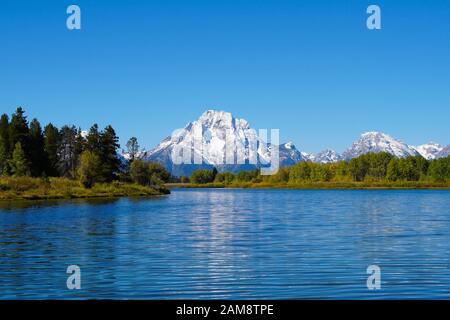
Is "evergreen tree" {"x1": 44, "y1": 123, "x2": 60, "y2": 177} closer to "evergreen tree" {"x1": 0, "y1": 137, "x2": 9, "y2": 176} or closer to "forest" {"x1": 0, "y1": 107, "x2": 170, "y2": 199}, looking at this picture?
"forest" {"x1": 0, "y1": 107, "x2": 170, "y2": 199}

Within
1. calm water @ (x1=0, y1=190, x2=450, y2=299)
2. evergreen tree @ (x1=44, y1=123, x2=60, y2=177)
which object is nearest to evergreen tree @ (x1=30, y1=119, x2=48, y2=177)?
evergreen tree @ (x1=44, y1=123, x2=60, y2=177)

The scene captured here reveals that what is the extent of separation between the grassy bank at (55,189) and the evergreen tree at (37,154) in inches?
487

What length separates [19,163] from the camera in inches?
5197

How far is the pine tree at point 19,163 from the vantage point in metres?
132

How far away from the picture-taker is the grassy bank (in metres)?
113

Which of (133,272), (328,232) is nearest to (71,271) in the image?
(133,272)

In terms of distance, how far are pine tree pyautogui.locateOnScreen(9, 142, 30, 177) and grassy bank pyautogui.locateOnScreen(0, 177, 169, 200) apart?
7514 mm

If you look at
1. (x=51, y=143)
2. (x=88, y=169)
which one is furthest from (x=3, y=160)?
(x=51, y=143)

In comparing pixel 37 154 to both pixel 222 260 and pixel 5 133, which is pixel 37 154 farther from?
pixel 222 260

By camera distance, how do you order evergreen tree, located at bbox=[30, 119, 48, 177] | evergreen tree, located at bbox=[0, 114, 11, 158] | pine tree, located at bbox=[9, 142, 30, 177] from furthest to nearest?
evergreen tree, located at bbox=[30, 119, 48, 177], evergreen tree, located at bbox=[0, 114, 11, 158], pine tree, located at bbox=[9, 142, 30, 177]

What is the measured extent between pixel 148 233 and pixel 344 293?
2998cm

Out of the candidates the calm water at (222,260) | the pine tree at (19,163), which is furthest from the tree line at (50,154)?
the calm water at (222,260)

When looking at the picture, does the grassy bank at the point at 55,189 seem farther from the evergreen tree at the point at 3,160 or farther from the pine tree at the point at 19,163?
the evergreen tree at the point at 3,160
